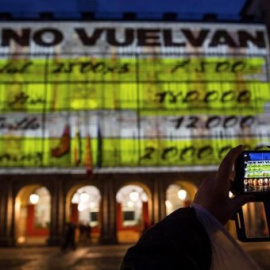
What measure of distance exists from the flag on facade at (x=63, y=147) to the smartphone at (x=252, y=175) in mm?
30453

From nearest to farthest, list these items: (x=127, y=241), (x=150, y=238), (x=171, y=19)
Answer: (x=150, y=238) → (x=127, y=241) → (x=171, y=19)

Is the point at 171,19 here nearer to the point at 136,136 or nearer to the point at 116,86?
the point at 116,86

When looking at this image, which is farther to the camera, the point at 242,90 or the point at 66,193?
the point at 242,90

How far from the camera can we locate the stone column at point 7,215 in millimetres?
30203

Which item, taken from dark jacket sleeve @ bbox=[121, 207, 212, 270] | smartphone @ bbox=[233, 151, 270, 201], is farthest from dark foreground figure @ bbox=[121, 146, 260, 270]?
smartphone @ bbox=[233, 151, 270, 201]

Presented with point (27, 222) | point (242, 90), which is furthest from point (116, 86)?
point (27, 222)

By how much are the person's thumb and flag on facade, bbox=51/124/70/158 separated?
3062 centimetres

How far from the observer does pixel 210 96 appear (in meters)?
34.3

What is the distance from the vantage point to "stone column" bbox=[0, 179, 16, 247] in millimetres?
30203

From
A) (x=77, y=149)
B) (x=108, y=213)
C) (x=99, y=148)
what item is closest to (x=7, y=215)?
(x=77, y=149)

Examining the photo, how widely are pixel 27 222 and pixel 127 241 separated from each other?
381 inches

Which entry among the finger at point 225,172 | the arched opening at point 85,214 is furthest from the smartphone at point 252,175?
the arched opening at point 85,214

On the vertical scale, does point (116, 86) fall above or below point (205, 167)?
above

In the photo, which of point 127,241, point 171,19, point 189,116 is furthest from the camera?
point 171,19
